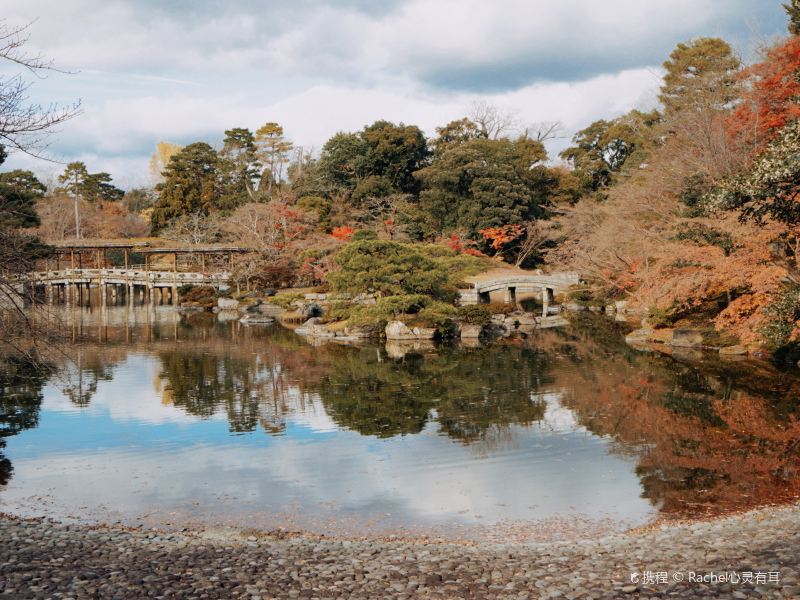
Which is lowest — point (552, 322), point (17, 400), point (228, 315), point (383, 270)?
point (17, 400)

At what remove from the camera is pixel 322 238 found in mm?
37938

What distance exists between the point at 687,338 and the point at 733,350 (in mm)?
1800

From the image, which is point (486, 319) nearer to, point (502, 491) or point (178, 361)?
point (178, 361)

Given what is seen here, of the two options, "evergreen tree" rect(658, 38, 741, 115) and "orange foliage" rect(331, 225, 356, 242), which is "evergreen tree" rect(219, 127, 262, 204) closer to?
"orange foliage" rect(331, 225, 356, 242)

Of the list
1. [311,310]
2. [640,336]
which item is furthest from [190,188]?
[640,336]

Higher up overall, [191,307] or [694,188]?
[694,188]

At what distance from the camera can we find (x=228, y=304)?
36469mm

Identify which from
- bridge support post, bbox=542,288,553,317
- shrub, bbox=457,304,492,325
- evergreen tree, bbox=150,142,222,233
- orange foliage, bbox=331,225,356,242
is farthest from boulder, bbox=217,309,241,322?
bridge support post, bbox=542,288,553,317

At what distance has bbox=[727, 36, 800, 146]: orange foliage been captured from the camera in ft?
65.1

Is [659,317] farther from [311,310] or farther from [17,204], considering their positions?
[17,204]

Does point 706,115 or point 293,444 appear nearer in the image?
point 293,444

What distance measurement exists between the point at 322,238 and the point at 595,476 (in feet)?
97.2

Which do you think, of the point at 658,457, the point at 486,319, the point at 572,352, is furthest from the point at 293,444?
the point at 486,319

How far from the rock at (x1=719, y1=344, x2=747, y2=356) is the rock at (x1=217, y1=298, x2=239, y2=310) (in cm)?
2426
